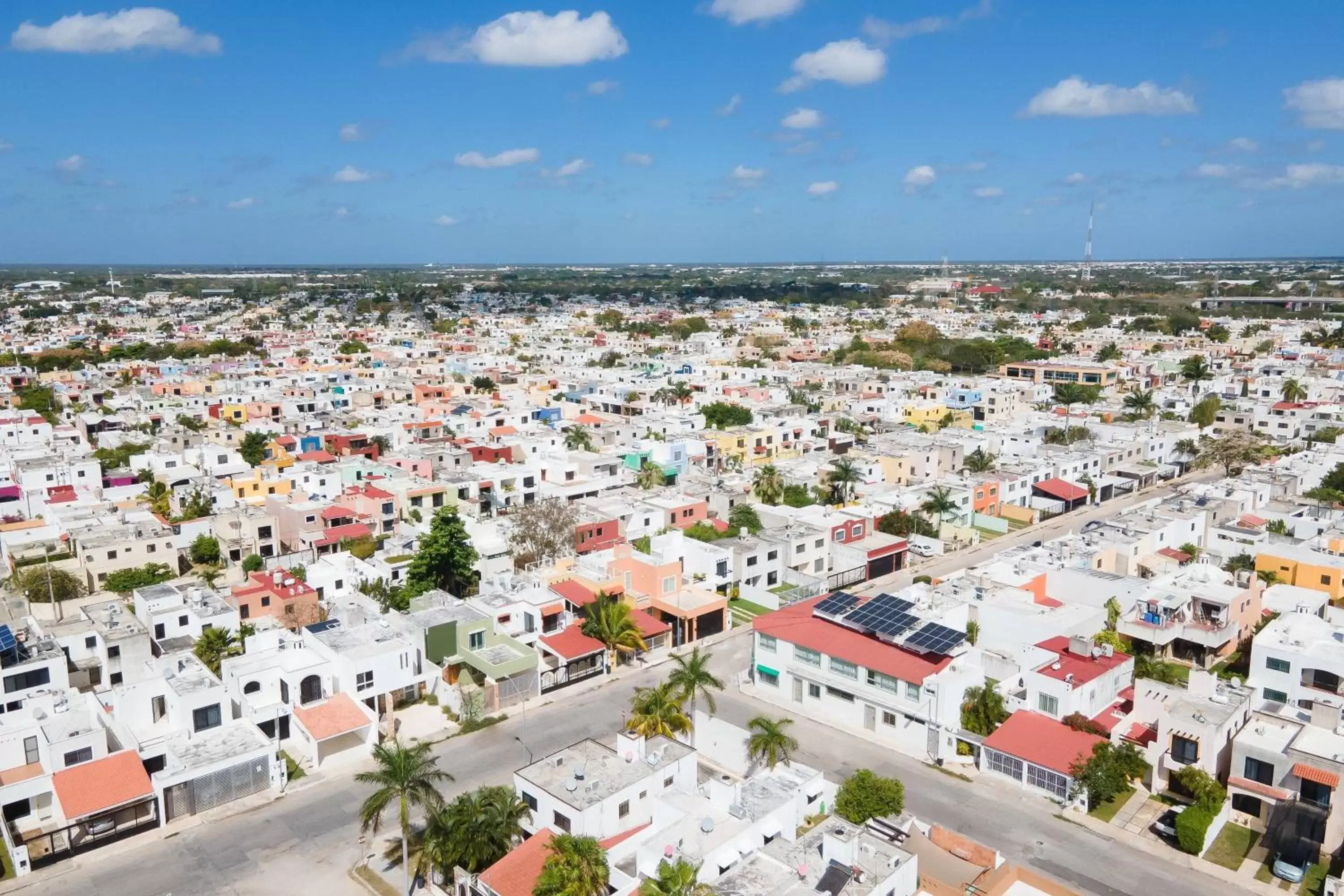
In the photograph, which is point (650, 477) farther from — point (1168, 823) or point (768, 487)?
point (1168, 823)

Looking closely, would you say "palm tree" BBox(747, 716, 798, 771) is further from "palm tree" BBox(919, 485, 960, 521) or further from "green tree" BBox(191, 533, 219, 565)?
"green tree" BBox(191, 533, 219, 565)

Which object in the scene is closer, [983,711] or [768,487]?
[983,711]

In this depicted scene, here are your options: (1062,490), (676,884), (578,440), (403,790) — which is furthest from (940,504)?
(676,884)

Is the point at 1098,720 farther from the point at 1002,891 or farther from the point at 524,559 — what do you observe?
the point at 524,559

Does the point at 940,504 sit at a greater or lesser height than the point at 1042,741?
greater

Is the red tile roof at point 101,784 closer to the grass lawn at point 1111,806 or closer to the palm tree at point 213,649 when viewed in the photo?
the palm tree at point 213,649

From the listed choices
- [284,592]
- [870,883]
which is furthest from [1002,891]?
[284,592]

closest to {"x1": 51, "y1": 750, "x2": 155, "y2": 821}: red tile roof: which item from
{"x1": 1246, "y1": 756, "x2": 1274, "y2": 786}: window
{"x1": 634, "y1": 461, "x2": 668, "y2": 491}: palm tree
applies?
{"x1": 1246, "y1": 756, "x2": 1274, "y2": 786}: window

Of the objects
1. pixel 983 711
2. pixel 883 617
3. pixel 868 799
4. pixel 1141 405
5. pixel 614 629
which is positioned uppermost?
pixel 1141 405

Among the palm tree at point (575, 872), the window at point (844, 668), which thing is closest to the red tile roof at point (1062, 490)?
the window at point (844, 668)
